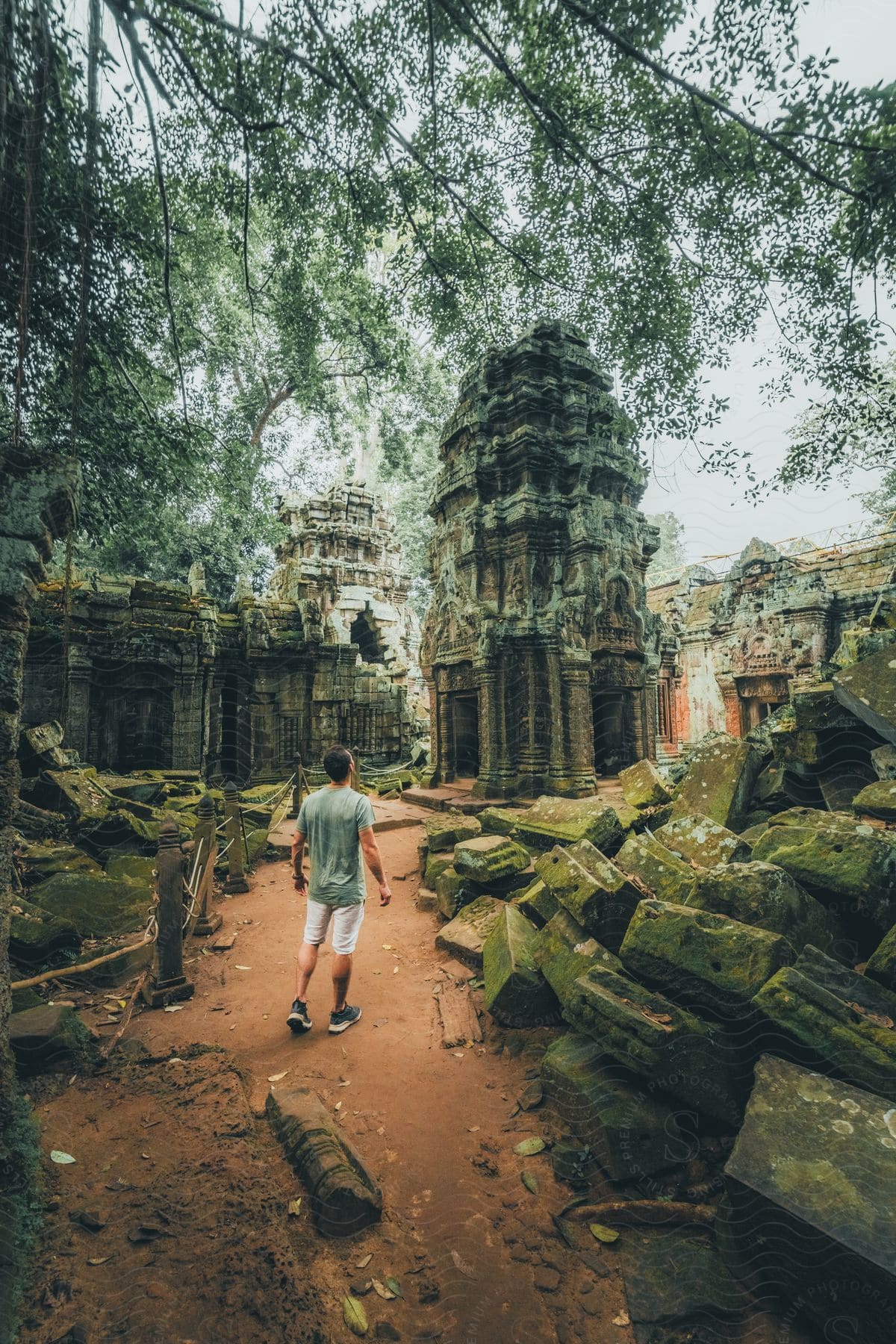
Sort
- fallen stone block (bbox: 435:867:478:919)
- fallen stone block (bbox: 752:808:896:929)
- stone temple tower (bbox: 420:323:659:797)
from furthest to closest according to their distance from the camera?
stone temple tower (bbox: 420:323:659:797) < fallen stone block (bbox: 435:867:478:919) < fallen stone block (bbox: 752:808:896:929)

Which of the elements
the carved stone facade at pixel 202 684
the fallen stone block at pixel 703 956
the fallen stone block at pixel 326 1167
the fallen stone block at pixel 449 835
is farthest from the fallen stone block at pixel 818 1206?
the carved stone facade at pixel 202 684

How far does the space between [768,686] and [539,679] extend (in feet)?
20.4

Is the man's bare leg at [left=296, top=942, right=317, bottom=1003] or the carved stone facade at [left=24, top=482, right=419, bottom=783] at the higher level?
the carved stone facade at [left=24, top=482, right=419, bottom=783]

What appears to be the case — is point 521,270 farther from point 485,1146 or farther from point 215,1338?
point 215,1338

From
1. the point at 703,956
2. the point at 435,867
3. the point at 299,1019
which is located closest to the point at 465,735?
the point at 435,867

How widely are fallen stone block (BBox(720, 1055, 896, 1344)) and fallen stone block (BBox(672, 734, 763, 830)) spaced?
8.98 feet

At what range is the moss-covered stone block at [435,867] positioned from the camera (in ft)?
20.5

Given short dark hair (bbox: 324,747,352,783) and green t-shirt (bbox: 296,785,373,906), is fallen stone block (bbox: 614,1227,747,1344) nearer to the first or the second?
green t-shirt (bbox: 296,785,373,906)

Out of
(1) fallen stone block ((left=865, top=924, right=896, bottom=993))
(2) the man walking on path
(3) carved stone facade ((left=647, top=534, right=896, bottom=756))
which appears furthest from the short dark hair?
(3) carved stone facade ((left=647, top=534, right=896, bottom=756))

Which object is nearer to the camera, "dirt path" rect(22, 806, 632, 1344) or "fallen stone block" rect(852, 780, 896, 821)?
"dirt path" rect(22, 806, 632, 1344)

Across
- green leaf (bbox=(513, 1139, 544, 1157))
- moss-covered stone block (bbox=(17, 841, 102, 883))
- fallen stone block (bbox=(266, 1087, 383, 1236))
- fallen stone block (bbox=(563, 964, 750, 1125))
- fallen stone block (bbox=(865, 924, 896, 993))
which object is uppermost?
fallen stone block (bbox=(865, 924, 896, 993))

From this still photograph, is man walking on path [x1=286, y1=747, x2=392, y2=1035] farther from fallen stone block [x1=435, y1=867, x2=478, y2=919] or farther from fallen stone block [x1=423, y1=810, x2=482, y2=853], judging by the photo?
fallen stone block [x1=423, y1=810, x2=482, y2=853]

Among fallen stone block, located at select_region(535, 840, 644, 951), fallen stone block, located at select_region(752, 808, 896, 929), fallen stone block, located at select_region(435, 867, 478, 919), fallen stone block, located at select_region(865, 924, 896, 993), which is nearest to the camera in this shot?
fallen stone block, located at select_region(865, 924, 896, 993)

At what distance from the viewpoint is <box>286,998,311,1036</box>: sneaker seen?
3725mm
